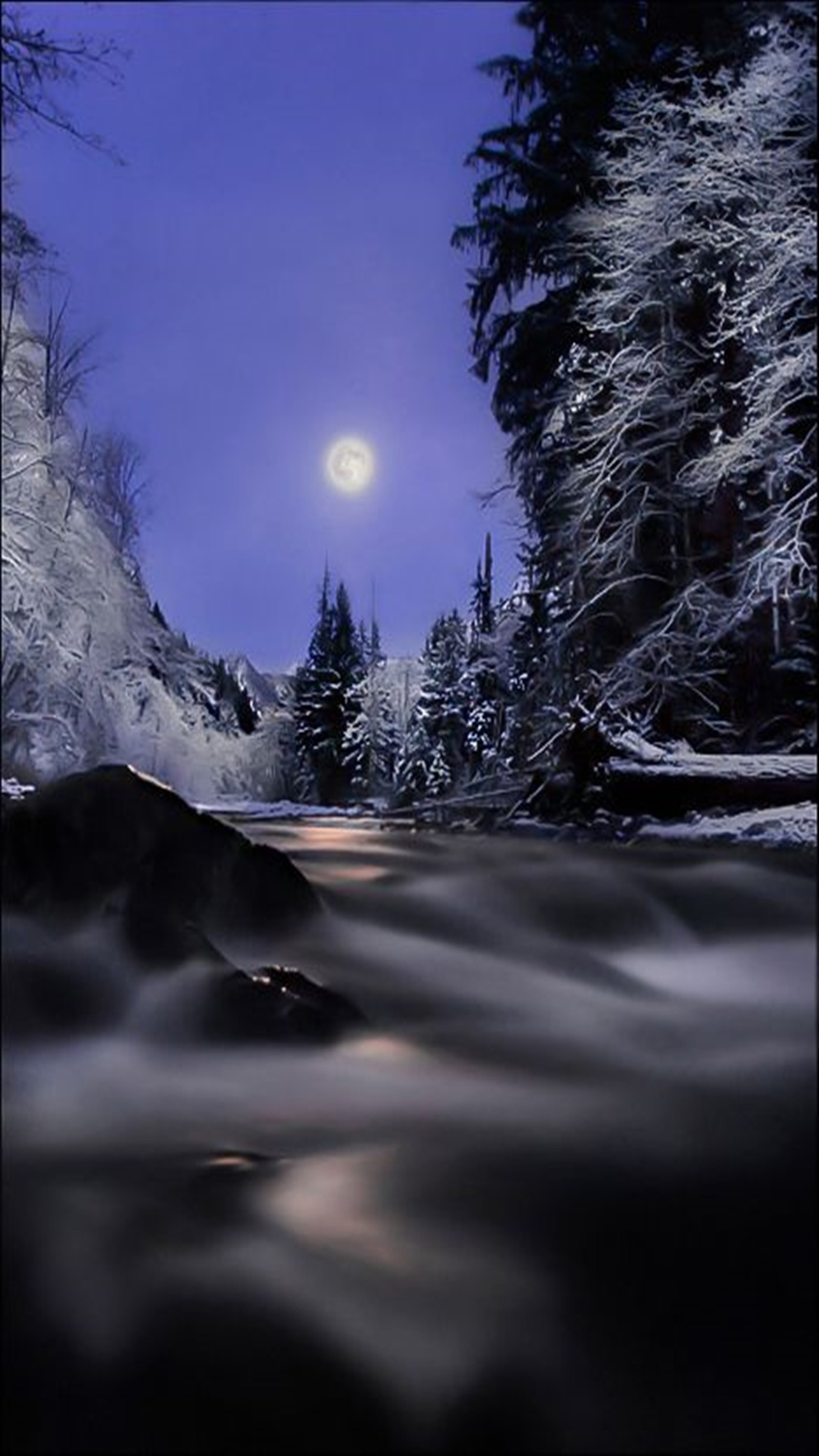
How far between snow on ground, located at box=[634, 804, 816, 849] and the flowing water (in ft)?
2.04

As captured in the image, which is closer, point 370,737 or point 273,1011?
point 273,1011

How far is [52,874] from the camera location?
195cm

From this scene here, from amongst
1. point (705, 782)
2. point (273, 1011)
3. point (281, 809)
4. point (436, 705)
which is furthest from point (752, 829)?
point (273, 1011)

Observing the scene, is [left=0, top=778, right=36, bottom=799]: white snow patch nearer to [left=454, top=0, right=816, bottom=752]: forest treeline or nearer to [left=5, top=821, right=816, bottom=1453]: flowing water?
[left=5, top=821, right=816, bottom=1453]: flowing water

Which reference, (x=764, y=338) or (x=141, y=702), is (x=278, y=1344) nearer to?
(x=141, y=702)

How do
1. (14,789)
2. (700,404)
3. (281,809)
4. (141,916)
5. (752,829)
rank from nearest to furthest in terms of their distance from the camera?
1. (141,916)
2. (14,789)
3. (281,809)
4. (752,829)
5. (700,404)

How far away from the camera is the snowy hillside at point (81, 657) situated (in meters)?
2.23

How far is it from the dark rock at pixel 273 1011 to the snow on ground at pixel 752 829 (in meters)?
1.39

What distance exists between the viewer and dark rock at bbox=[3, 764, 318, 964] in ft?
6.26

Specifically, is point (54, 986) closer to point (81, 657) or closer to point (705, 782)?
point (81, 657)

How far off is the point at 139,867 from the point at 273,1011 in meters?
0.48

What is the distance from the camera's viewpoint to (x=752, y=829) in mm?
2754

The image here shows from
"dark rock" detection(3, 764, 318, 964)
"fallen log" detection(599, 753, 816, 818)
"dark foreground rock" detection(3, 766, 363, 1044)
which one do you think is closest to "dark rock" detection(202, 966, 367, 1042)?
"dark foreground rock" detection(3, 766, 363, 1044)

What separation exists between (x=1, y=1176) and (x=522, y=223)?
303cm
